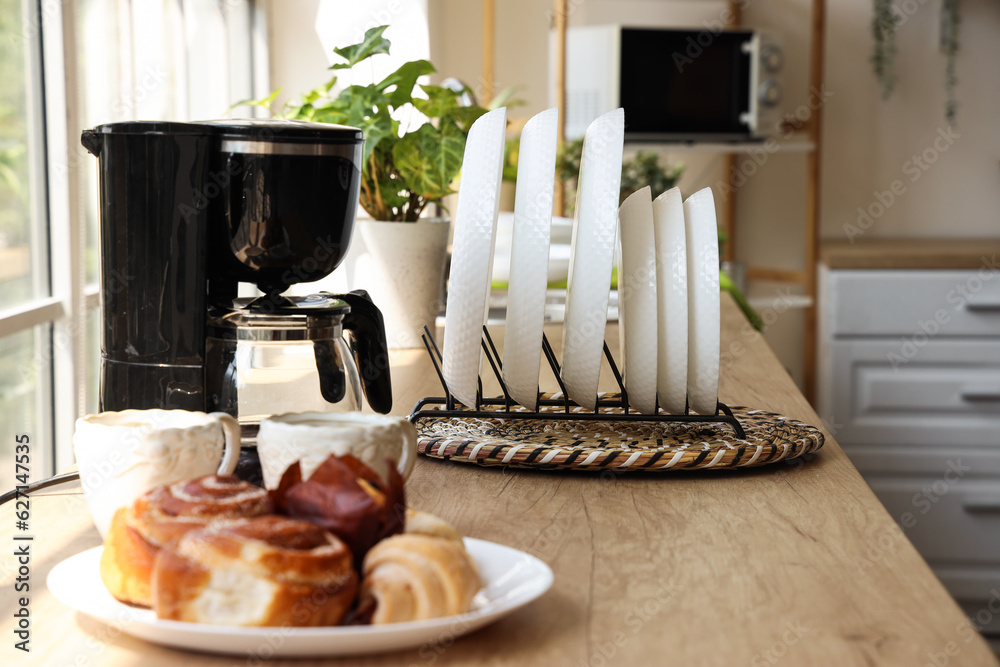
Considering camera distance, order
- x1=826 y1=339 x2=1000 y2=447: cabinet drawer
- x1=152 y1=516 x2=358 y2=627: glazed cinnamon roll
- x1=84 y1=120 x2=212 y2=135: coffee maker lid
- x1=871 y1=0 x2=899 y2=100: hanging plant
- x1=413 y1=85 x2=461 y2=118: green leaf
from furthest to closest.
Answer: x1=871 y1=0 x2=899 y2=100: hanging plant → x1=826 y1=339 x2=1000 y2=447: cabinet drawer → x1=413 y1=85 x2=461 y2=118: green leaf → x1=84 y1=120 x2=212 y2=135: coffee maker lid → x1=152 y1=516 x2=358 y2=627: glazed cinnamon roll

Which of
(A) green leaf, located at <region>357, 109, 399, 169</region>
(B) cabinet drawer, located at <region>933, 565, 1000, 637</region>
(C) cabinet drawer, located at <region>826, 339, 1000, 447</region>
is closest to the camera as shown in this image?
(A) green leaf, located at <region>357, 109, 399, 169</region>

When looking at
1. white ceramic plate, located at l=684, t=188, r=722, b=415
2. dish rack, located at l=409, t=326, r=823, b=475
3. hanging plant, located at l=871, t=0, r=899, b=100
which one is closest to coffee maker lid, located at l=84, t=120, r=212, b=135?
dish rack, located at l=409, t=326, r=823, b=475

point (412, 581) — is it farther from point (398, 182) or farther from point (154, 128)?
point (398, 182)

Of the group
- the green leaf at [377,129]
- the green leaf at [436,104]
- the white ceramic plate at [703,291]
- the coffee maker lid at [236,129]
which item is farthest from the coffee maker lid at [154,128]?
the green leaf at [436,104]

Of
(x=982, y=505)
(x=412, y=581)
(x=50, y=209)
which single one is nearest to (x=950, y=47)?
(x=982, y=505)

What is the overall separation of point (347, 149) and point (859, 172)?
116 inches

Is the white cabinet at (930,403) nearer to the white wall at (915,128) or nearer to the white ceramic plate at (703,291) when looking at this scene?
the white wall at (915,128)

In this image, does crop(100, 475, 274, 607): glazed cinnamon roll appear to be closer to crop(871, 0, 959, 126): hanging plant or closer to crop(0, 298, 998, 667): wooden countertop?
crop(0, 298, 998, 667): wooden countertop

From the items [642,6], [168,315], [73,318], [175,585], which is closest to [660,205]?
[168,315]

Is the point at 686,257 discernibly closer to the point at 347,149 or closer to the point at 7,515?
the point at 347,149

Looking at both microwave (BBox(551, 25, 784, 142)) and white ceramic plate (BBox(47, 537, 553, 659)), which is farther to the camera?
microwave (BBox(551, 25, 784, 142))

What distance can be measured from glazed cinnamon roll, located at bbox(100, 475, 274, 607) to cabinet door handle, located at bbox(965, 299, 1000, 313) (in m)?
2.55

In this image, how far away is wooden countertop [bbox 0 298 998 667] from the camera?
40 centimetres

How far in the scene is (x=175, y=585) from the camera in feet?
1.21
